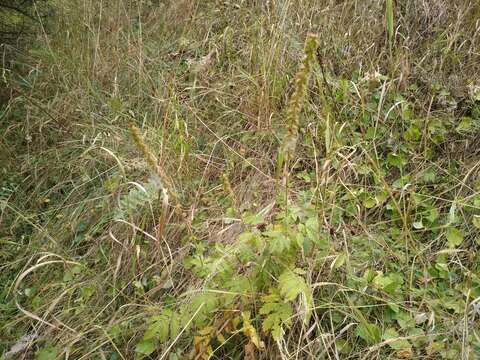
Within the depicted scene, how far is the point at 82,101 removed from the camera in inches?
106

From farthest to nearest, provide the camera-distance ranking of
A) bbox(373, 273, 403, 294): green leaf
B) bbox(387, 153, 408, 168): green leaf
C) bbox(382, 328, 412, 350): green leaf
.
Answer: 1. bbox(387, 153, 408, 168): green leaf
2. bbox(373, 273, 403, 294): green leaf
3. bbox(382, 328, 412, 350): green leaf

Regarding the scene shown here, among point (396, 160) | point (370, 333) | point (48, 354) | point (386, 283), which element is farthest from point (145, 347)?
point (396, 160)

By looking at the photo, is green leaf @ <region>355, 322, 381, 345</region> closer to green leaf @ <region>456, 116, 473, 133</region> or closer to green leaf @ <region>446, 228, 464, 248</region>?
green leaf @ <region>446, 228, 464, 248</region>

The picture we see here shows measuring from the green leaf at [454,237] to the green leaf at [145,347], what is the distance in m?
1.12

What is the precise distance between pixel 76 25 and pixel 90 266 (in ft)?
6.38

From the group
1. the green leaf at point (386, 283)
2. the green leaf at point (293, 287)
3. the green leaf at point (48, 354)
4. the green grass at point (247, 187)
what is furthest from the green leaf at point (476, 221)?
the green leaf at point (48, 354)

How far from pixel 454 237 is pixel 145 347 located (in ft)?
3.82

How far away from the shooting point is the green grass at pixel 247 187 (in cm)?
142

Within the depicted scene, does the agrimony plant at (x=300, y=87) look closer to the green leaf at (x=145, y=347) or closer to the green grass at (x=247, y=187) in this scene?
the green grass at (x=247, y=187)

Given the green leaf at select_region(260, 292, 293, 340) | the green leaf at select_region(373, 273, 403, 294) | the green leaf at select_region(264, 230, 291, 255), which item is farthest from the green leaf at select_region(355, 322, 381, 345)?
the green leaf at select_region(264, 230, 291, 255)

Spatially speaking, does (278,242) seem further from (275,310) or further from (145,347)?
(145,347)

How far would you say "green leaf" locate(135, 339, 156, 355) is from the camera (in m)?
1.42


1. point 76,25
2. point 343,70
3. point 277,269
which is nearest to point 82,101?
point 76,25

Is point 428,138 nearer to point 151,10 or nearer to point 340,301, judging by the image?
point 340,301
